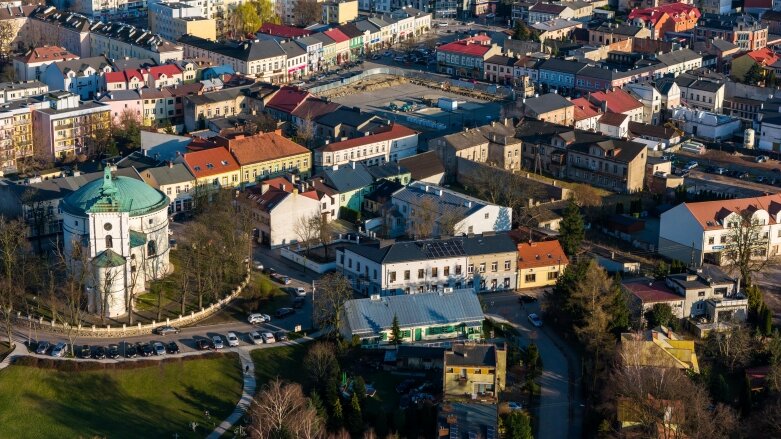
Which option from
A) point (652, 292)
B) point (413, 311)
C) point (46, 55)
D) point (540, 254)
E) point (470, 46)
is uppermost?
point (46, 55)

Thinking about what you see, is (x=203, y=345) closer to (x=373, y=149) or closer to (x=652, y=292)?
(x=652, y=292)

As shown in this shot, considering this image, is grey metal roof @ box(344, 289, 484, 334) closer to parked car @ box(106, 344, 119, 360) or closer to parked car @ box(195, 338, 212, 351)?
parked car @ box(195, 338, 212, 351)

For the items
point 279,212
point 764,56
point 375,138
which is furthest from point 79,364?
point 764,56

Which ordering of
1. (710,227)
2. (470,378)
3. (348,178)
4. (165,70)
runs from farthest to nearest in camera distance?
1. (165,70)
2. (348,178)
3. (710,227)
4. (470,378)

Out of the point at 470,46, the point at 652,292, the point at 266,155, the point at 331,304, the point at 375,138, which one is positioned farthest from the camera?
the point at 470,46

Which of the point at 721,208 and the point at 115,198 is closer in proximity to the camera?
the point at 115,198

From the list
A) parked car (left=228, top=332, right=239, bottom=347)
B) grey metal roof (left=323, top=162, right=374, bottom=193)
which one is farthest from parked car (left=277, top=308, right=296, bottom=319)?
grey metal roof (left=323, top=162, right=374, bottom=193)

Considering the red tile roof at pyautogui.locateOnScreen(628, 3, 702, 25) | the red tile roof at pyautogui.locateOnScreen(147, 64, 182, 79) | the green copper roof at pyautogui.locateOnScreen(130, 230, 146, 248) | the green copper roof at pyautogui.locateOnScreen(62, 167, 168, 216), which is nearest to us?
the green copper roof at pyautogui.locateOnScreen(62, 167, 168, 216)
